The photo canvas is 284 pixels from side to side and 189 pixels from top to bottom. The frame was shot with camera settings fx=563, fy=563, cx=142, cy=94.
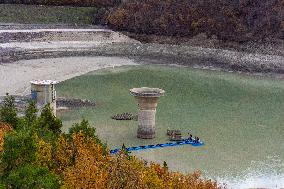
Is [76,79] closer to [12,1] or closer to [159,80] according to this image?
[159,80]

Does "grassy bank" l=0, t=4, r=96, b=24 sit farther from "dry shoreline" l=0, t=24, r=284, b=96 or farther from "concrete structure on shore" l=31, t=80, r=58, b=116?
"concrete structure on shore" l=31, t=80, r=58, b=116

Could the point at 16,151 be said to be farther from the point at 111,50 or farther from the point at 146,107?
the point at 111,50

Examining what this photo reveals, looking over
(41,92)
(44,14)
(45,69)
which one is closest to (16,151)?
(41,92)

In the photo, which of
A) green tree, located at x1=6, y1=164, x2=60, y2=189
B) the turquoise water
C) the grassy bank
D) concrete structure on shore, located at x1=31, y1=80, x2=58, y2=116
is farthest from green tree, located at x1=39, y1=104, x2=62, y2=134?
the grassy bank

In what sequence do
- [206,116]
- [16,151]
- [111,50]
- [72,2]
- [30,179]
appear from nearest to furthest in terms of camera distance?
[30,179], [16,151], [206,116], [111,50], [72,2]

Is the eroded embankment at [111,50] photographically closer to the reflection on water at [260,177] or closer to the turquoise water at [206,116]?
the turquoise water at [206,116]
